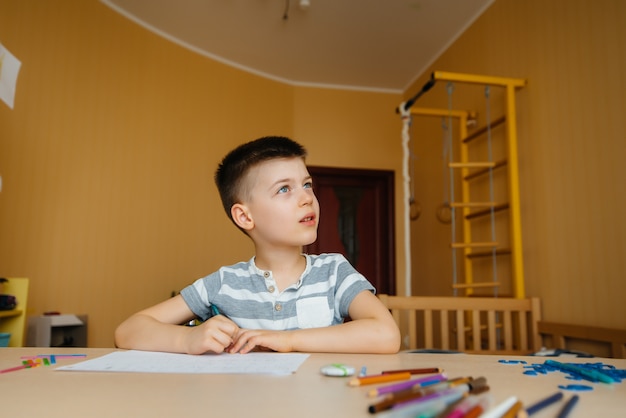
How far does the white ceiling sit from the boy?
6.65 feet

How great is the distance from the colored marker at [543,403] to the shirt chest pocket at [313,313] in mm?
625

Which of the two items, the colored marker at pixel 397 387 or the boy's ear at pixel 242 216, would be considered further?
the boy's ear at pixel 242 216

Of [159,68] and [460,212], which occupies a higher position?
[159,68]

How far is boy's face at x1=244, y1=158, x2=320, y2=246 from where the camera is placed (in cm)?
110

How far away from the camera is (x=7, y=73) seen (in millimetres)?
1738

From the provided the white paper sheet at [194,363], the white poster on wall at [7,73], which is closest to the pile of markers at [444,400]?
the white paper sheet at [194,363]

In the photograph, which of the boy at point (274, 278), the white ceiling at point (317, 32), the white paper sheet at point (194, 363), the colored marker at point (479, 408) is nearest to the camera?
the colored marker at point (479, 408)

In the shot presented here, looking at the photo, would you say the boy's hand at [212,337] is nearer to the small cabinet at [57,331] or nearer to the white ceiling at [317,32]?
the small cabinet at [57,331]

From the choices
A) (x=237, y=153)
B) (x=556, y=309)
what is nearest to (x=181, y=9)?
(x=237, y=153)

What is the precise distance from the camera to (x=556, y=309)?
206 cm

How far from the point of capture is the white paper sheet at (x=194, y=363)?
0.63 m

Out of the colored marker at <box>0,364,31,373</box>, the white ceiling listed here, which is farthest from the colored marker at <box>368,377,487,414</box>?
the white ceiling

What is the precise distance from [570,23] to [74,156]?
101 inches

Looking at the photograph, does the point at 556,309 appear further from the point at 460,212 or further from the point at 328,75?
the point at 328,75
